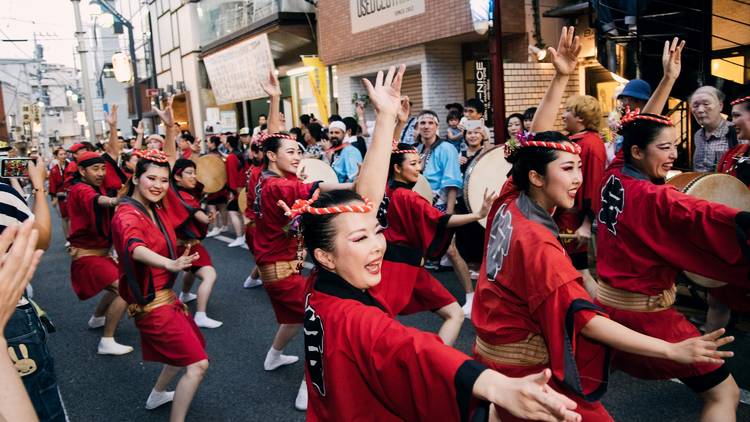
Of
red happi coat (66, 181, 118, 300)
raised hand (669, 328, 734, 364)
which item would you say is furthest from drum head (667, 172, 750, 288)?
red happi coat (66, 181, 118, 300)

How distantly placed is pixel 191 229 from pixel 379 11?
7.71 m

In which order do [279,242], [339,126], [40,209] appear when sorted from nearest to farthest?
[40,209], [279,242], [339,126]

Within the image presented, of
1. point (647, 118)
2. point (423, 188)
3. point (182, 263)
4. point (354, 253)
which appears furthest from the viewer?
point (423, 188)

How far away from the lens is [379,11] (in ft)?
38.5

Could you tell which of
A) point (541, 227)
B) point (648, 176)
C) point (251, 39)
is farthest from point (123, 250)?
point (251, 39)

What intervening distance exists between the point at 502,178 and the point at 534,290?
10.7 feet

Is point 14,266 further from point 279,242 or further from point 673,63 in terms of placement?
point 673,63

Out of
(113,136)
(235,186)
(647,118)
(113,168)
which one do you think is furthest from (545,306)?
(235,186)

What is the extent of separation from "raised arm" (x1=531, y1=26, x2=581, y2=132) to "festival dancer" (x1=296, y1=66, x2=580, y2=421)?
1.17 meters

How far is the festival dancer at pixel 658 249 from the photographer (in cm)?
259

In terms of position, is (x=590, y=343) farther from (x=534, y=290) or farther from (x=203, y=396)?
(x=203, y=396)

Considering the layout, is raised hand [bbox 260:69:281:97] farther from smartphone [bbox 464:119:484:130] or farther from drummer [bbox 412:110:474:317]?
smartphone [bbox 464:119:484:130]

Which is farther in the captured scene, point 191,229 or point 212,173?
point 212,173

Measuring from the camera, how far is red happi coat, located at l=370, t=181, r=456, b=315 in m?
4.03
